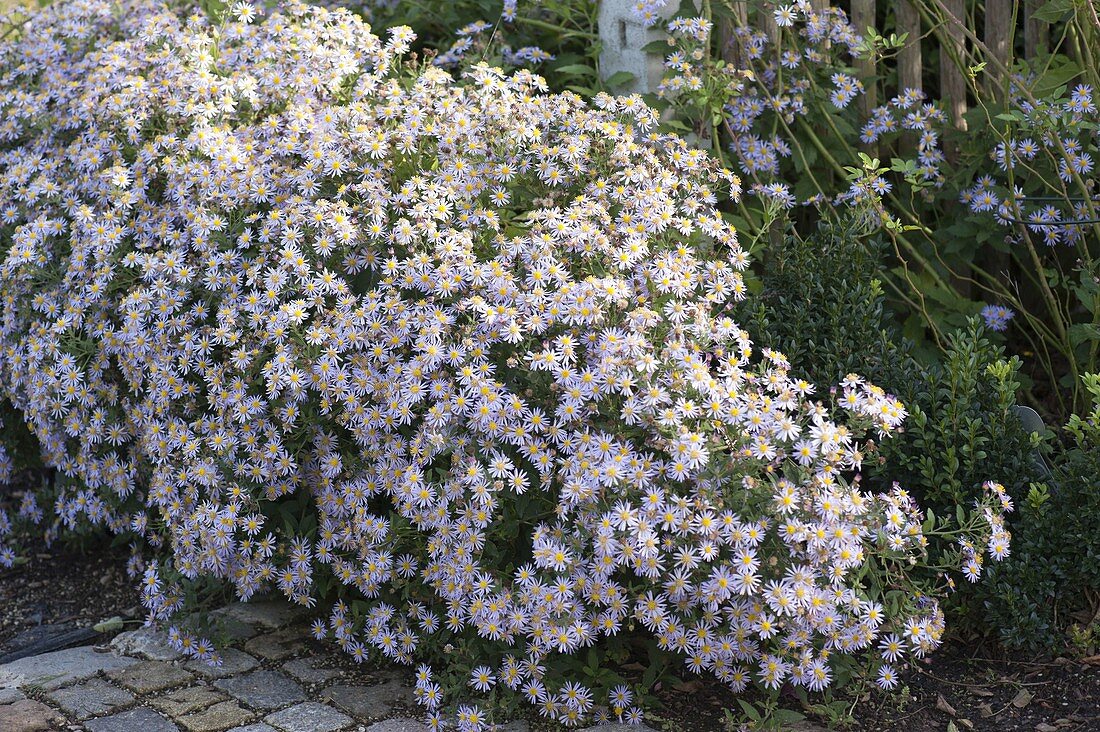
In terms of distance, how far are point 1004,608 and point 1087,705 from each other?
0.91 feet

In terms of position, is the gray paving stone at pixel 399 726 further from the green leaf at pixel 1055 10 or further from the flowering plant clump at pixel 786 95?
the green leaf at pixel 1055 10

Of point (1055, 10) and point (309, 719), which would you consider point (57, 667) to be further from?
point (1055, 10)

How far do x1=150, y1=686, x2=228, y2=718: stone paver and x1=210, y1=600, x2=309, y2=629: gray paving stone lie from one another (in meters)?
0.31

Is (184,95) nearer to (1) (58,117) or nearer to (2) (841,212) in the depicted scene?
(1) (58,117)

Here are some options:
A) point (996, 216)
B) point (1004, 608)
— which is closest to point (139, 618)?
point (1004, 608)

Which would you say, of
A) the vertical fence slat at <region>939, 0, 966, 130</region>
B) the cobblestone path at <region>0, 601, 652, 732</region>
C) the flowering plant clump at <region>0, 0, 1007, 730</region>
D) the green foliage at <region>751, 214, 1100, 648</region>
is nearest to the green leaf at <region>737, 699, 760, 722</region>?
the flowering plant clump at <region>0, 0, 1007, 730</region>

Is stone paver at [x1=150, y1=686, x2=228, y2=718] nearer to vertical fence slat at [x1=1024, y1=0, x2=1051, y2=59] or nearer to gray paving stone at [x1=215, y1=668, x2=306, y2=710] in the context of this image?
gray paving stone at [x1=215, y1=668, x2=306, y2=710]

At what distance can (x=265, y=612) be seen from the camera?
3270mm

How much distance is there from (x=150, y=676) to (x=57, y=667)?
0.29 metres

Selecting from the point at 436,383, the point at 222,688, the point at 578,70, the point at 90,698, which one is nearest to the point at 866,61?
the point at 578,70

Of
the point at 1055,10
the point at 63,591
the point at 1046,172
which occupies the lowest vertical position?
the point at 63,591

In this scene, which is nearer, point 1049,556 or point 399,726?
point 399,726

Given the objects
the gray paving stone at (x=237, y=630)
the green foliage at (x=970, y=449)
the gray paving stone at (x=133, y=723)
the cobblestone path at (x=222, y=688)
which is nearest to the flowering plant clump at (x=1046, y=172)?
the green foliage at (x=970, y=449)

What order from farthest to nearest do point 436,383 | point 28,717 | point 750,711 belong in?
1. point 28,717
2. point 436,383
3. point 750,711
